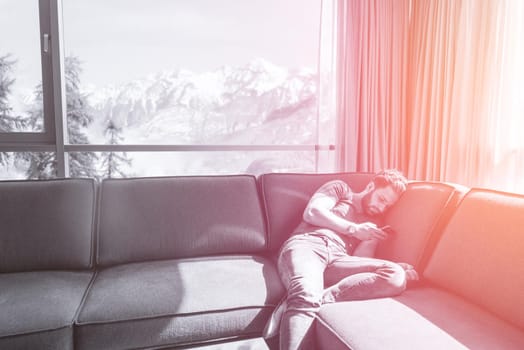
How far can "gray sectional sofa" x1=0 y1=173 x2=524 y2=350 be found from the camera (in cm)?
116

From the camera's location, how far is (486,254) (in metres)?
1.27

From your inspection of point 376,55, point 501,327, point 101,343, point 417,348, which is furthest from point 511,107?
point 101,343

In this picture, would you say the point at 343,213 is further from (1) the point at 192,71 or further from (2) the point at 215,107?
(1) the point at 192,71

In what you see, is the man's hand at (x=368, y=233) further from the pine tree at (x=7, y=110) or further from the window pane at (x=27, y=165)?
the pine tree at (x=7, y=110)

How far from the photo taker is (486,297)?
4.01ft

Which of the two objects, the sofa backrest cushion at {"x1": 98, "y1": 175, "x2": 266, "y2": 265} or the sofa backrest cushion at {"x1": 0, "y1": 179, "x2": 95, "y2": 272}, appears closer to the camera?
the sofa backrest cushion at {"x1": 0, "y1": 179, "x2": 95, "y2": 272}

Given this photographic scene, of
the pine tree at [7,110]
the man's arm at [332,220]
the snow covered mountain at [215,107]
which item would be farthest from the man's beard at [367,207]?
the pine tree at [7,110]

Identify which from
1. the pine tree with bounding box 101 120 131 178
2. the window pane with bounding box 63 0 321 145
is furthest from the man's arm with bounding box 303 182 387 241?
the pine tree with bounding box 101 120 131 178

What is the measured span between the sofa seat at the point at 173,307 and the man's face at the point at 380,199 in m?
0.62

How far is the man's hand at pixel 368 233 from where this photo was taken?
1.65 meters

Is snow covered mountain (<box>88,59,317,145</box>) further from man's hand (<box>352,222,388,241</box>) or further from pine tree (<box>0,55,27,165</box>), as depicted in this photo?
man's hand (<box>352,222,388,241</box>)

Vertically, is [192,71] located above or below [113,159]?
above

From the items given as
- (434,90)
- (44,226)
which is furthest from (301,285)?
(434,90)

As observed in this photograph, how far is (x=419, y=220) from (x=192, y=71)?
2.30m
